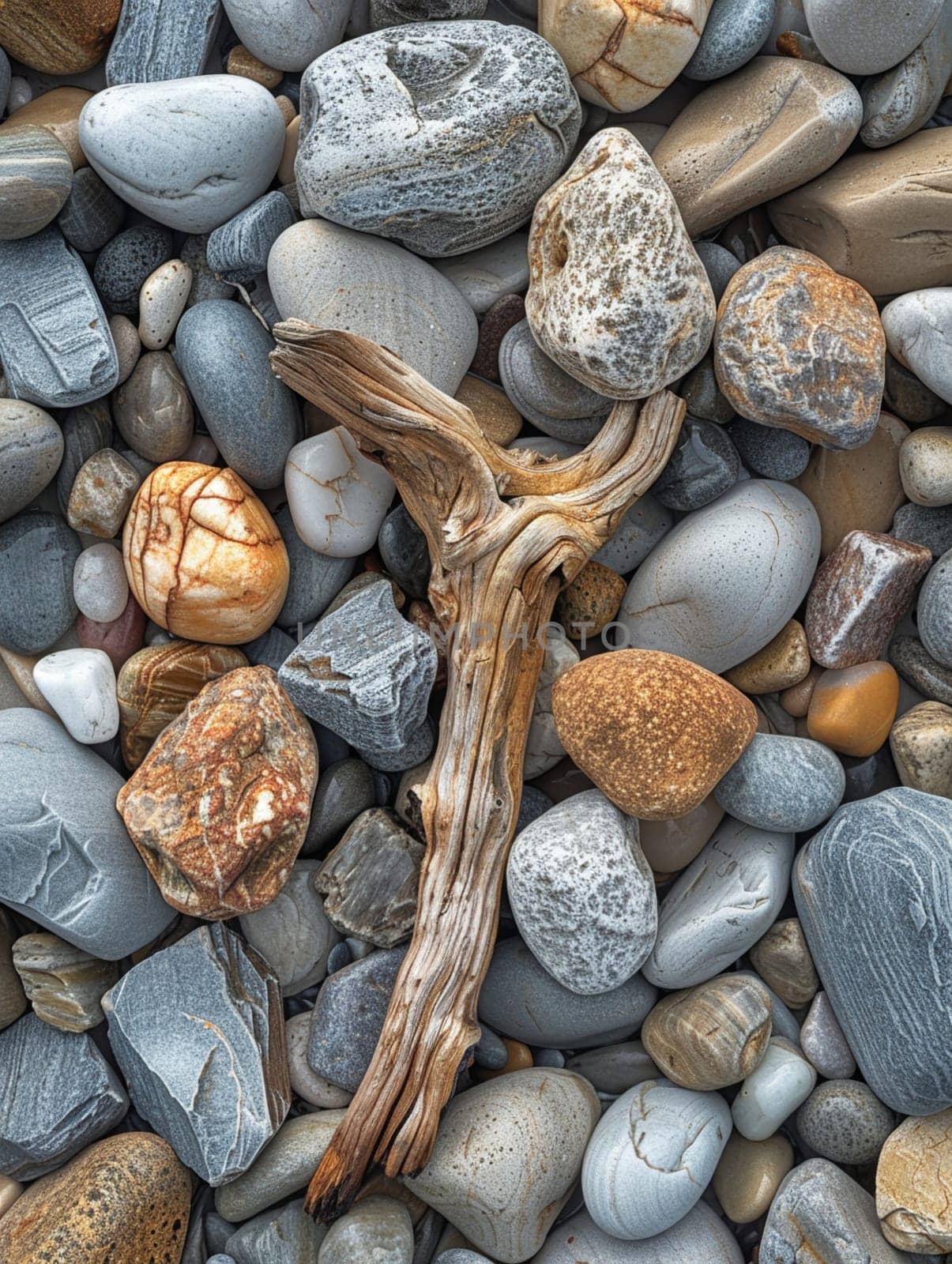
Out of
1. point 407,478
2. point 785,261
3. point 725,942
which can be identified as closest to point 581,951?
point 725,942

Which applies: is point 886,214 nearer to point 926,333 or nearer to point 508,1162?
point 926,333

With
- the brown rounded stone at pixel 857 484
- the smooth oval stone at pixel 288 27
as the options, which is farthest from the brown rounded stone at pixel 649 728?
the smooth oval stone at pixel 288 27

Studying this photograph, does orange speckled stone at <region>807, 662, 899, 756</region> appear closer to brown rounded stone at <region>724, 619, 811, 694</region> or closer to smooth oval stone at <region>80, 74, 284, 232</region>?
brown rounded stone at <region>724, 619, 811, 694</region>

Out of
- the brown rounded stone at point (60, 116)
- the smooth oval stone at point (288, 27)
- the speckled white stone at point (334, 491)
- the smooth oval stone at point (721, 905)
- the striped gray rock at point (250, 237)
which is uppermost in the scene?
the smooth oval stone at point (288, 27)

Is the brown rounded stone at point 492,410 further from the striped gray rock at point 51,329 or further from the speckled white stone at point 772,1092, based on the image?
the speckled white stone at point 772,1092

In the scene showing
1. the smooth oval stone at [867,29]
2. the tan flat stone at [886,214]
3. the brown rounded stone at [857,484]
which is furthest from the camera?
the brown rounded stone at [857,484]

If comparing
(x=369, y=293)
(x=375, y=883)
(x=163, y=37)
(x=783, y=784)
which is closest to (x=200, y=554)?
(x=369, y=293)
